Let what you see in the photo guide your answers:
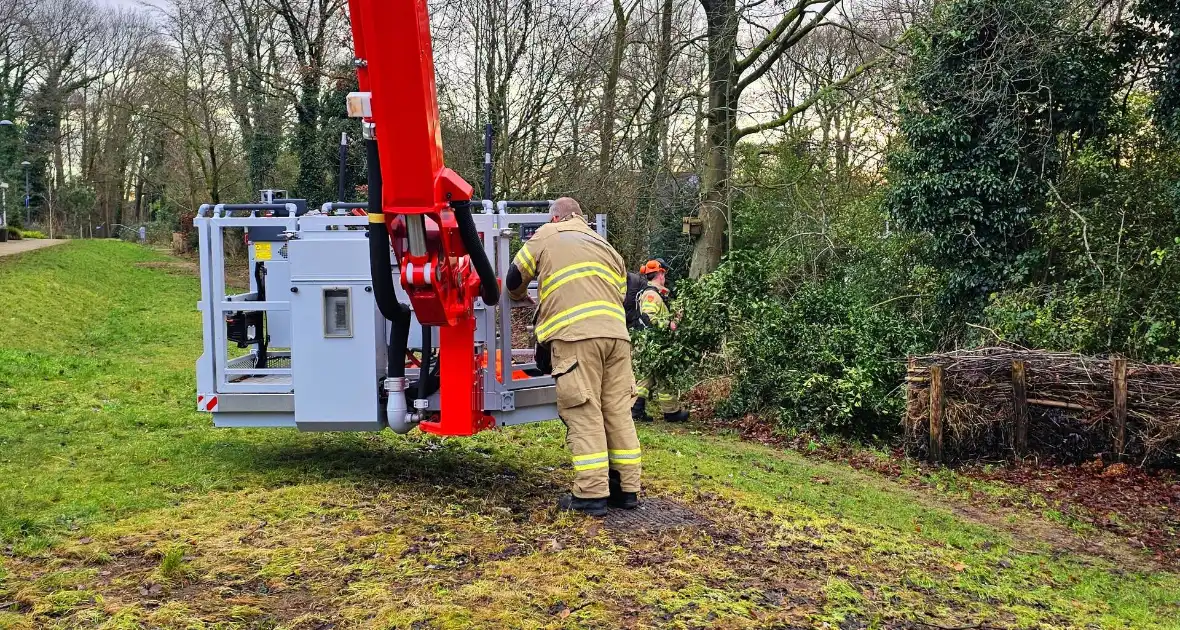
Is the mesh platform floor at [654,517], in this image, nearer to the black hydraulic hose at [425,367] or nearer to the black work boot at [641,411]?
the black hydraulic hose at [425,367]

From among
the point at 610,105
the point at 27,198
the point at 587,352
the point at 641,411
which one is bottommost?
the point at 641,411

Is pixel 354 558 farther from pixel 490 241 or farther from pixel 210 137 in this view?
pixel 210 137

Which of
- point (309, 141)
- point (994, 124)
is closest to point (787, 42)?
point (994, 124)

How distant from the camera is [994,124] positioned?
12.6 m

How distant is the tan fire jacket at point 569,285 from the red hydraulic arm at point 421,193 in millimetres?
416

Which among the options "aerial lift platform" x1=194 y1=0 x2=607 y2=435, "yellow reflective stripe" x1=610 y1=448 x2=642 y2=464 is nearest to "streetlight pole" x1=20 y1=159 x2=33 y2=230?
"aerial lift platform" x1=194 y1=0 x2=607 y2=435

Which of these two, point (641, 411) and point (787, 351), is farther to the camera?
point (787, 351)

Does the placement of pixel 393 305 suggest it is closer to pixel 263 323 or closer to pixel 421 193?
pixel 421 193

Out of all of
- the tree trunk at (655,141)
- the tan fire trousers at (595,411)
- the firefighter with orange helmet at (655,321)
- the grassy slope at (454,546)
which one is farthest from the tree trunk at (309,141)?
the tan fire trousers at (595,411)

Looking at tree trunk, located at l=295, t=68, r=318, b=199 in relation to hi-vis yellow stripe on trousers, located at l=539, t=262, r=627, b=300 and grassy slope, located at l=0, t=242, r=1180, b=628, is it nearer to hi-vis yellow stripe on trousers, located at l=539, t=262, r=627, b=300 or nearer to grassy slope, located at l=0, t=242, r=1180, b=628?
grassy slope, located at l=0, t=242, r=1180, b=628

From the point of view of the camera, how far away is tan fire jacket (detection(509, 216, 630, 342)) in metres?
5.70

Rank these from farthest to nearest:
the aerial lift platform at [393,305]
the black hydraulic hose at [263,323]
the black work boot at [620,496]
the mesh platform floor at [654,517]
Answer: the black hydraulic hose at [263,323], the black work boot at [620,496], the mesh platform floor at [654,517], the aerial lift platform at [393,305]

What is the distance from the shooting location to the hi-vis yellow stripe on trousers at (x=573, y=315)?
5.69m

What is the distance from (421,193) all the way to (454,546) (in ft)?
6.49
